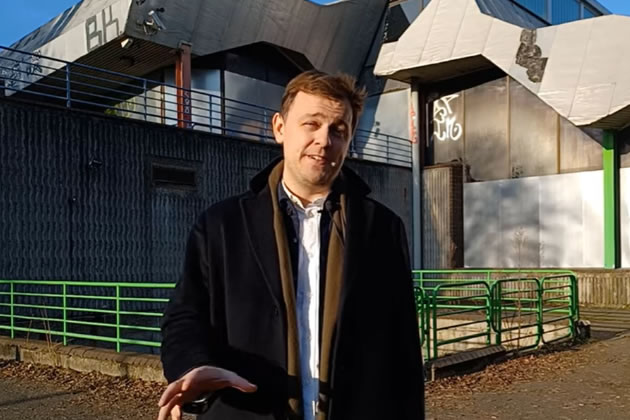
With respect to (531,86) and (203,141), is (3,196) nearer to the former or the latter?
(203,141)

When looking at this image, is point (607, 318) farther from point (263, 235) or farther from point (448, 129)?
point (263, 235)

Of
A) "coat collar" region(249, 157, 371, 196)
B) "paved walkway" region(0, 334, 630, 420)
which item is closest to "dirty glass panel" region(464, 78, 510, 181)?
"paved walkway" region(0, 334, 630, 420)

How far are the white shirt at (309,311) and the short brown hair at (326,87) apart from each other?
346mm

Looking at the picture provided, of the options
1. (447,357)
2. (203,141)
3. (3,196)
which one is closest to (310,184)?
(447,357)

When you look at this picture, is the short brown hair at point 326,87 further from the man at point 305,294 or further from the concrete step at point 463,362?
the concrete step at point 463,362

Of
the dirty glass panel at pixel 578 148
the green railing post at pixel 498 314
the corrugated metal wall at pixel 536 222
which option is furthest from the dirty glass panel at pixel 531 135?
the green railing post at pixel 498 314

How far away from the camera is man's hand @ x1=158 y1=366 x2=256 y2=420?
66.9 inches

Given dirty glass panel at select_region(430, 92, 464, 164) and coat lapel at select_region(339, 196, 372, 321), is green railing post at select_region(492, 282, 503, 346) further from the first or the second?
dirty glass panel at select_region(430, 92, 464, 164)

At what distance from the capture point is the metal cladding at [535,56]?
16969mm

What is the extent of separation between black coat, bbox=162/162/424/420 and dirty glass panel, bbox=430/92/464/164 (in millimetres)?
19885

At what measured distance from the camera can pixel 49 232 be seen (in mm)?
12102

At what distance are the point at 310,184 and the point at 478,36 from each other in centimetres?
1866

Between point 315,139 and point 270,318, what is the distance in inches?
21.1

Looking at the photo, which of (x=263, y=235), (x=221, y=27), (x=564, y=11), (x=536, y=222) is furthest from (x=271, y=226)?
(x=564, y=11)
